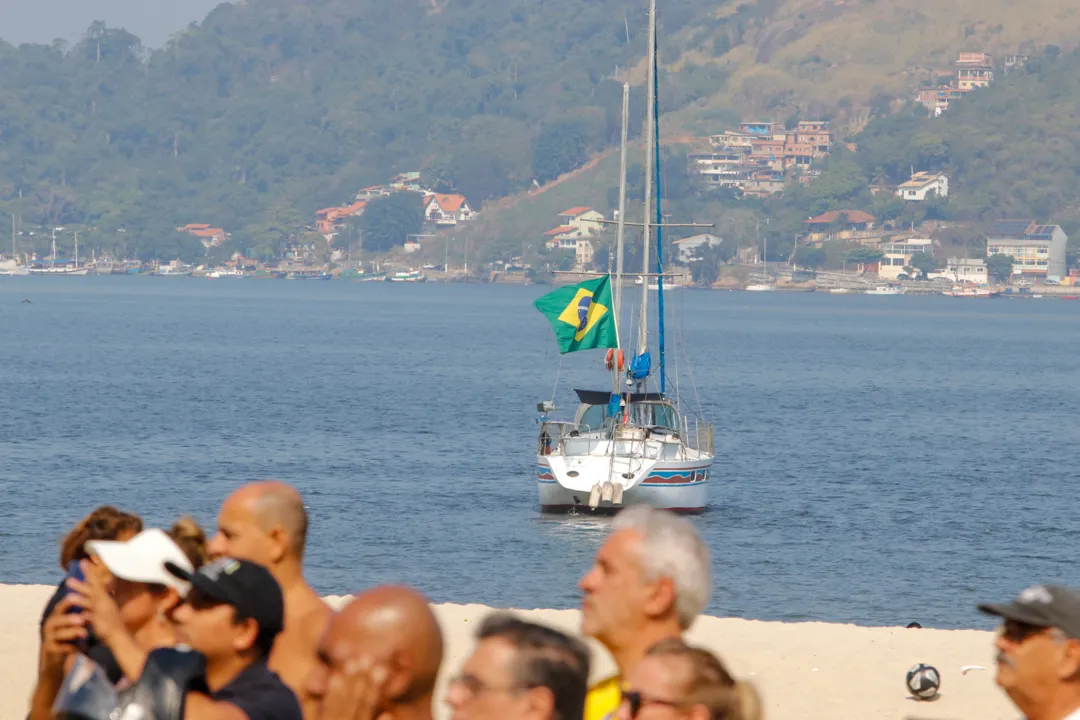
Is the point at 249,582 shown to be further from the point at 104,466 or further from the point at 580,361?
the point at 580,361

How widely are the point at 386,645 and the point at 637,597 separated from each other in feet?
3.04

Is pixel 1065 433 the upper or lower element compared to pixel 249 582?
lower

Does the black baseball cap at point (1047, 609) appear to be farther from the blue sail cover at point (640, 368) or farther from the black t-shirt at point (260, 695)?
the blue sail cover at point (640, 368)

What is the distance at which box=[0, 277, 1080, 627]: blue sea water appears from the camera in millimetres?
27969

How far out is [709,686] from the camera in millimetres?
3654

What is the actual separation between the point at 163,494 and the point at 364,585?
10.9m

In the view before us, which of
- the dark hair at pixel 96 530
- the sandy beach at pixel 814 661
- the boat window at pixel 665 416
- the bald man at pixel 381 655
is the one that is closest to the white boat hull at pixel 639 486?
the boat window at pixel 665 416

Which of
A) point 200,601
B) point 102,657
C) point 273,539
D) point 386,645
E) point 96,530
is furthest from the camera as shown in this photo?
point 273,539

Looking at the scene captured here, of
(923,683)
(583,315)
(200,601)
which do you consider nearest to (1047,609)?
(200,601)

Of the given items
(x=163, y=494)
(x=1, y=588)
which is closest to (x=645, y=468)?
(x=163, y=494)

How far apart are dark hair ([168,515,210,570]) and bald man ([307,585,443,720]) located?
1.42 m

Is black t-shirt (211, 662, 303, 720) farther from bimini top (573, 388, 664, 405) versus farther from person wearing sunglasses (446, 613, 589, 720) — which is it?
bimini top (573, 388, 664, 405)

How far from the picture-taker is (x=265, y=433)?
50.1m

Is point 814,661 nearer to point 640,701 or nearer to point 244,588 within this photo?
point 244,588
